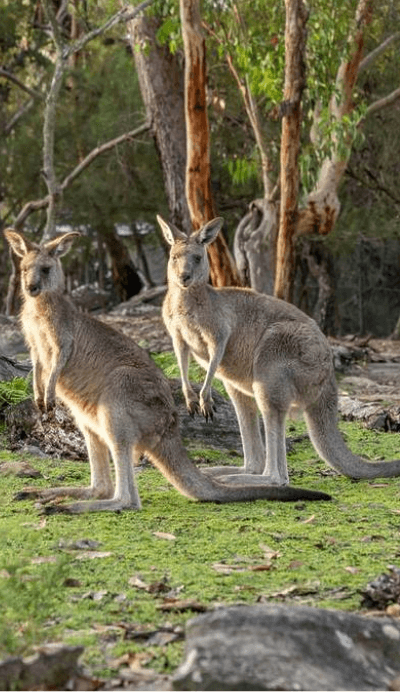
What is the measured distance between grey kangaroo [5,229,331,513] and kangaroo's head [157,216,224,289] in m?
0.71

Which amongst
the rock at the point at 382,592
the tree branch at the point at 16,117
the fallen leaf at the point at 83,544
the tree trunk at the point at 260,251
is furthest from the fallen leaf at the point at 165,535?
the tree branch at the point at 16,117

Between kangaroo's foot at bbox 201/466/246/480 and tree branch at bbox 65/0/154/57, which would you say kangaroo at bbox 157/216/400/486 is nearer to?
kangaroo's foot at bbox 201/466/246/480

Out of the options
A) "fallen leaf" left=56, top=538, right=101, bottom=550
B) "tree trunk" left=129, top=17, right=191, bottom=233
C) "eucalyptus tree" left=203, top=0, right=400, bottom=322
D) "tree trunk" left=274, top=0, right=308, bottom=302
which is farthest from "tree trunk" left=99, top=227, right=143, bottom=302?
"fallen leaf" left=56, top=538, right=101, bottom=550

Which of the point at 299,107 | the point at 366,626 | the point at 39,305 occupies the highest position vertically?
the point at 299,107

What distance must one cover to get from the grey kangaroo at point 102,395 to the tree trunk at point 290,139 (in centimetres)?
643

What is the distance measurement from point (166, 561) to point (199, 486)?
49.8 inches

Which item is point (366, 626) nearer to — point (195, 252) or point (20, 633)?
point (20, 633)

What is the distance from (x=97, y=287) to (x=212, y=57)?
28.1ft

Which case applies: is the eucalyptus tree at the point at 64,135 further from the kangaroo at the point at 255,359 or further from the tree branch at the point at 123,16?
the kangaroo at the point at 255,359

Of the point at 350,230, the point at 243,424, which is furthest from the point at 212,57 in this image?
the point at 243,424

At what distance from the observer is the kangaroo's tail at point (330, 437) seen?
7.14 meters

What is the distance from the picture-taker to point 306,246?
22.0m

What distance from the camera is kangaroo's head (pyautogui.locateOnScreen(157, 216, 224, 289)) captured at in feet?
23.8

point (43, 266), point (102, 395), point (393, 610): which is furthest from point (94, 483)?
point (393, 610)
